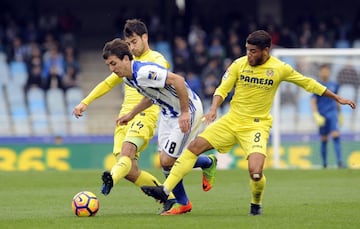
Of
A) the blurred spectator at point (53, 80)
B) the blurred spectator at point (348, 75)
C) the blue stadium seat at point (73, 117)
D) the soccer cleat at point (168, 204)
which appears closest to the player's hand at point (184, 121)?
the soccer cleat at point (168, 204)

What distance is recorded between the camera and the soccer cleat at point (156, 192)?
1047cm

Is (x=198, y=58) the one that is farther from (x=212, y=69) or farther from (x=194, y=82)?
(x=194, y=82)

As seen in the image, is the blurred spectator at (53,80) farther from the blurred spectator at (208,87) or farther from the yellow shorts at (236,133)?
the yellow shorts at (236,133)

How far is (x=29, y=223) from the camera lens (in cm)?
1027

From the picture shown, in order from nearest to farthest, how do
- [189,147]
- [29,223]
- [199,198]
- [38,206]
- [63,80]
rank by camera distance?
1. [29,223]
2. [189,147]
3. [38,206]
4. [199,198]
5. [63,80]

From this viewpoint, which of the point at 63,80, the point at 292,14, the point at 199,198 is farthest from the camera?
the point at 292,14

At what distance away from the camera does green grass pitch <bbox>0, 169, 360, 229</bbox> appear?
10.2m

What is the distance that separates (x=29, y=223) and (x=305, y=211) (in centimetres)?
326

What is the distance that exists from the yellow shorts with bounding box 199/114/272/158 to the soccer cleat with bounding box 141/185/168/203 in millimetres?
980

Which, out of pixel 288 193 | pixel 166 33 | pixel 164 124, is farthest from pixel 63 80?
pixel 164 124

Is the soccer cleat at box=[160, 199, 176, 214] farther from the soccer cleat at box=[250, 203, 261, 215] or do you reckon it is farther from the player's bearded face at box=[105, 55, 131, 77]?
the player's bearded face at box=[105, 55, 131, 77]

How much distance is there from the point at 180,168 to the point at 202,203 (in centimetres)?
203

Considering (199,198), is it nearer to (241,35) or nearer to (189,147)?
(189,147)

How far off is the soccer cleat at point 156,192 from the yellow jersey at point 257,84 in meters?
1.39
